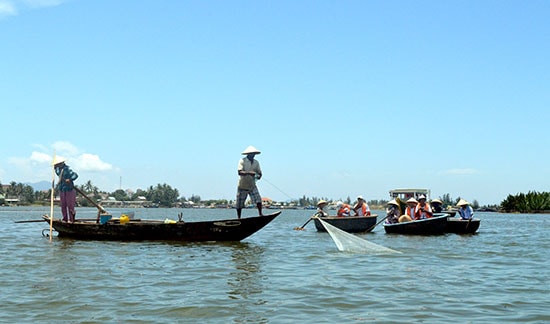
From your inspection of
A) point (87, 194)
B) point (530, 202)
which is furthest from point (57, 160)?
point (87, 194)

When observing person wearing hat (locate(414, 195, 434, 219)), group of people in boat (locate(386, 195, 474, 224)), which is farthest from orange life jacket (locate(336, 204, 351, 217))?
person wearing hat (locate(414, 195, 434, 219))

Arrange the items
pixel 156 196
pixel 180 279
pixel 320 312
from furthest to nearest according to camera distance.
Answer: pixel 156 196 < pixel 180 279 < pixel 320 312

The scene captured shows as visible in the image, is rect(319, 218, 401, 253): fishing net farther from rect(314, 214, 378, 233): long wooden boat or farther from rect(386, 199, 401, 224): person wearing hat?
rect(386, 199, 401, 224): person wearing hat

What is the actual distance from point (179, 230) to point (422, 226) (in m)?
8.96

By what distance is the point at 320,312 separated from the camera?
23.1 ft

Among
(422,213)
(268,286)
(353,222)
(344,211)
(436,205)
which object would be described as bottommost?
(268,286)

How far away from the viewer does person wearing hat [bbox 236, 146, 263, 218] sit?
15.1 m

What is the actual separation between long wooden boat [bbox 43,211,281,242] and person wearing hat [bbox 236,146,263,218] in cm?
60

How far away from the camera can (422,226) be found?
20219 mm

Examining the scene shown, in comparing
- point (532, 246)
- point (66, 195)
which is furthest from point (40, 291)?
point (532, 246)

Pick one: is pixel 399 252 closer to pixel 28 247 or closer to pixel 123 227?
pixel 123 227

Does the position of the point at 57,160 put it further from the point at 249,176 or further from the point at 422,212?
the point at 422,212

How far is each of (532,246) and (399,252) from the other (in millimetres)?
5459

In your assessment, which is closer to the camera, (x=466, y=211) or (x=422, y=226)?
(x=422, y=226)
